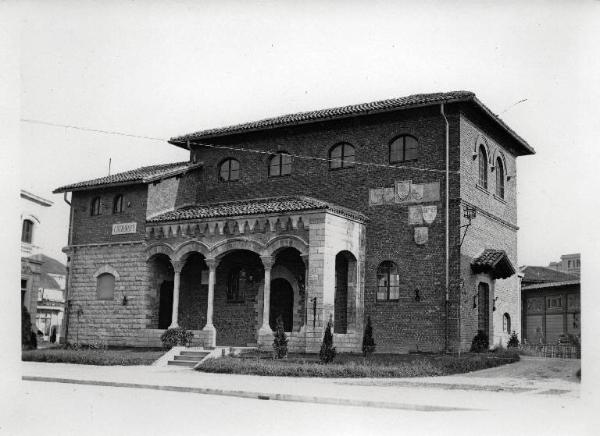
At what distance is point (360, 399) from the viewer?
44.4 ft

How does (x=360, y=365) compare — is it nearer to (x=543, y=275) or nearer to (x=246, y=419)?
(x=246, y=419)

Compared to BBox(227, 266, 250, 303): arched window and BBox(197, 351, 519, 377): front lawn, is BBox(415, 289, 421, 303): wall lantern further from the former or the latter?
BBox(227, 266, 250, 303): arched window

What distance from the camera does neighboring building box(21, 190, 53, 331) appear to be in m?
32.4

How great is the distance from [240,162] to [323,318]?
8.41 meters

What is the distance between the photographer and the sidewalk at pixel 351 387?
13469 mm

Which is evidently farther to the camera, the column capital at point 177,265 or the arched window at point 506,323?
the arched window at point 506,323

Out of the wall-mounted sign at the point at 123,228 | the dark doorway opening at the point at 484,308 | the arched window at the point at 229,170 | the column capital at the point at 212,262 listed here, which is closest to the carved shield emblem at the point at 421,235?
the dark doorway opening at the point at 484,308

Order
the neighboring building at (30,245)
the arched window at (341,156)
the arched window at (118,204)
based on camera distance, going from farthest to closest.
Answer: the neighboring building at (30,245), the arched window at (118,204), the arched window at (341,156)

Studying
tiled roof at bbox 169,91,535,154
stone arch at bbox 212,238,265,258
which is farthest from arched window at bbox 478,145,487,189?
stone arch at bbox 212,238,265,258

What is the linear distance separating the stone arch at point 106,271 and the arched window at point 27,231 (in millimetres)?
6061

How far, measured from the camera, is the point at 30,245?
34.5 metres

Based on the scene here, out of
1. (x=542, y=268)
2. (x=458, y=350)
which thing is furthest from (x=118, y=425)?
(x=542, y=268)

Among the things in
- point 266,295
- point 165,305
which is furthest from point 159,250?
point 266,295

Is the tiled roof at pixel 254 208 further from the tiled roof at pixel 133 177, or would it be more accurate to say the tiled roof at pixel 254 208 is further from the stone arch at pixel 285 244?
the tiled roof at pixel 133 177
